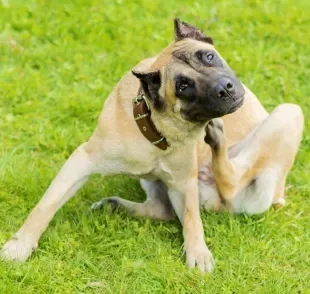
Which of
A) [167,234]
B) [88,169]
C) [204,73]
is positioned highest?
[204,73]

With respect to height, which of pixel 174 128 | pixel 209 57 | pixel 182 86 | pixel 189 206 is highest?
pixel 209 57

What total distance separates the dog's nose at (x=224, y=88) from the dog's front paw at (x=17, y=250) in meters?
1.46

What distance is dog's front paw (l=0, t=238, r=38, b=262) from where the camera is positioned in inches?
170

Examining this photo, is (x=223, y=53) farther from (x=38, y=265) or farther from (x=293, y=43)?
(x=38, y=265)

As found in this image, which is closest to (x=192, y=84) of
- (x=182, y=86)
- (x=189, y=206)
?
(x=182, y=86)

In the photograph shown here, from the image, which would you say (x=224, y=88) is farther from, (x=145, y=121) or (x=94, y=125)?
(x=94, y=125)

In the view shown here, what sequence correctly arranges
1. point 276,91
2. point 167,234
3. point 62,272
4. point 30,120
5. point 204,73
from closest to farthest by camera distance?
1. point 204,73
2. point 62,272
3. point 167,234
4. point 30,120
5. point 276,91

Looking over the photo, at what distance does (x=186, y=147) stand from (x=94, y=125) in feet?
4.87

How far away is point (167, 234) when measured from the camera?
15.6 ft

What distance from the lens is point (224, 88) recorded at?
3.92 metres

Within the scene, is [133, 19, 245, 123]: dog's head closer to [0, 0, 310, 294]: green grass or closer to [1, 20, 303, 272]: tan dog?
[1, 20, 303, 272]: tan dog

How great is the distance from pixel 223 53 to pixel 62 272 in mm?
3135

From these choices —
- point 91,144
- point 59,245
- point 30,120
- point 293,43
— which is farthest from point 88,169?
point 293,43

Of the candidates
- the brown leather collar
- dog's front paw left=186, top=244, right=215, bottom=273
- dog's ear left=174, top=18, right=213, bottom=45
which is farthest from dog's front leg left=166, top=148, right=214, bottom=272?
dog's ear left=174, top=18, right=213, bottom=45
